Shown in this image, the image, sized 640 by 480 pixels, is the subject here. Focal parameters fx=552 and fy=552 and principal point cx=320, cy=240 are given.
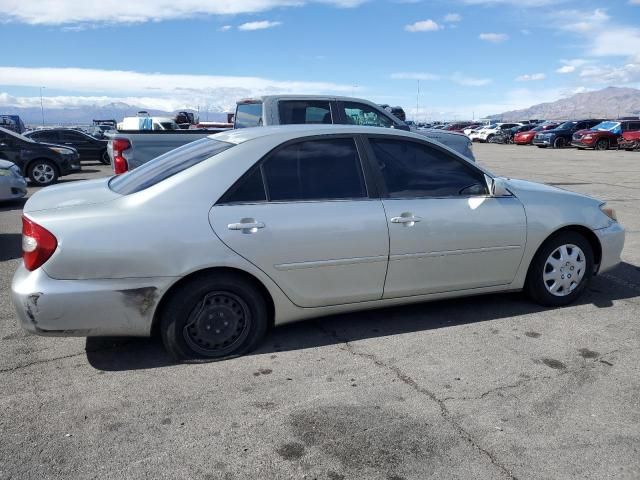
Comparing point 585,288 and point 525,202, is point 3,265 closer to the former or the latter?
point 525,202

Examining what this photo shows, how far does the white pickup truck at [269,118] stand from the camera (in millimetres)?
7594

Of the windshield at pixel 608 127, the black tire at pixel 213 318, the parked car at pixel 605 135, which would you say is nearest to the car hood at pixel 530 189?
the black tire at pixel 213 318

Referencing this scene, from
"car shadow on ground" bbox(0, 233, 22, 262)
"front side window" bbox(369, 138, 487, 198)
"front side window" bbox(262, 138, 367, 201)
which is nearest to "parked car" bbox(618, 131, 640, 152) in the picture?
"front side window" bbox(369, 138, 487, 198)

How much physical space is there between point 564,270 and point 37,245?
4.06 metres

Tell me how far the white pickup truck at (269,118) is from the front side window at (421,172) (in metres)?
4.16

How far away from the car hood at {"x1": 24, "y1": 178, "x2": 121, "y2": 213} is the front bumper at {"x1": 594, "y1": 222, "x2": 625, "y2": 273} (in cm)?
401

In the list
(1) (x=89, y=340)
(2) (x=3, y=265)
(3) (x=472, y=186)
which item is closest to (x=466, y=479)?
(3) (x=472, y=186)

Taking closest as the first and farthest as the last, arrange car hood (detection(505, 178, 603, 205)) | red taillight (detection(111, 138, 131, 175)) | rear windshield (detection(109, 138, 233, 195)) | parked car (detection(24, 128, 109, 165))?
rear windshield (detection(109, 138, 233, 195)) → car hood (detection(505, 178, 603, 205)) → red taillight (detection(111, 138, 131, 175)) → parked car (detection(24, 128, 109, 165))

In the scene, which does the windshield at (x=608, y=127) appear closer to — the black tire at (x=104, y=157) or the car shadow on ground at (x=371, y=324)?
the black tire at (x=104, y=157)

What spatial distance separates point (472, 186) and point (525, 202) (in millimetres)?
497

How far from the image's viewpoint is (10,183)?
959 centimetres

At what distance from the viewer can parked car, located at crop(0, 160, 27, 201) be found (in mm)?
9531

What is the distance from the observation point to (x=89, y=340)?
13.6 feet

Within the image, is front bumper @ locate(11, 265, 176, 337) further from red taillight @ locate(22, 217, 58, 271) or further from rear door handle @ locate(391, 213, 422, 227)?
rear door handle @ locate(391, 213, 422, 227)
